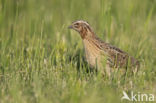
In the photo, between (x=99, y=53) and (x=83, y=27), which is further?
(x=83, y=27)

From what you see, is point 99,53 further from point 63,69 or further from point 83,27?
point 63,69

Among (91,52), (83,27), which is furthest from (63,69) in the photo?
(83,27)

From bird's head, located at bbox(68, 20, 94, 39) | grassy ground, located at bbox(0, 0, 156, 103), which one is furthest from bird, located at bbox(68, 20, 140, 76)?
grassy ground, located at bbox(0, 0, 156, 103)

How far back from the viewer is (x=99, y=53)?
29.7 ft

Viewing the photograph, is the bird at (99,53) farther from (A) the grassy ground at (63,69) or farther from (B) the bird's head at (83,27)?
(A) the grassy ground at (63,69)

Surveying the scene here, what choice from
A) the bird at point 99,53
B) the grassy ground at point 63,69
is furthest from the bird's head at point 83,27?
the grassy ground at point 63,69

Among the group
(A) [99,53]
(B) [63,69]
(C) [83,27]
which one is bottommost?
(B) [63,69]

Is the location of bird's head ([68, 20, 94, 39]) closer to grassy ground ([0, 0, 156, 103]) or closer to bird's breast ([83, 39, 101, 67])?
bird's breast ([83, 39, 101, 67])

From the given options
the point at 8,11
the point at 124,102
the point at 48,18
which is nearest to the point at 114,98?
the point at 124,102

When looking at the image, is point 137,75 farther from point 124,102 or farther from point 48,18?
point 48,18

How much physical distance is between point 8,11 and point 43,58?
18.3 feet

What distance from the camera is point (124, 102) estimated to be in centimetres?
702

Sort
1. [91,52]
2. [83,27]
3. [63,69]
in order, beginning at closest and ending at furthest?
[63,69], [91,52], [83,27]

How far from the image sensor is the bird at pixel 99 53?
8961mm
